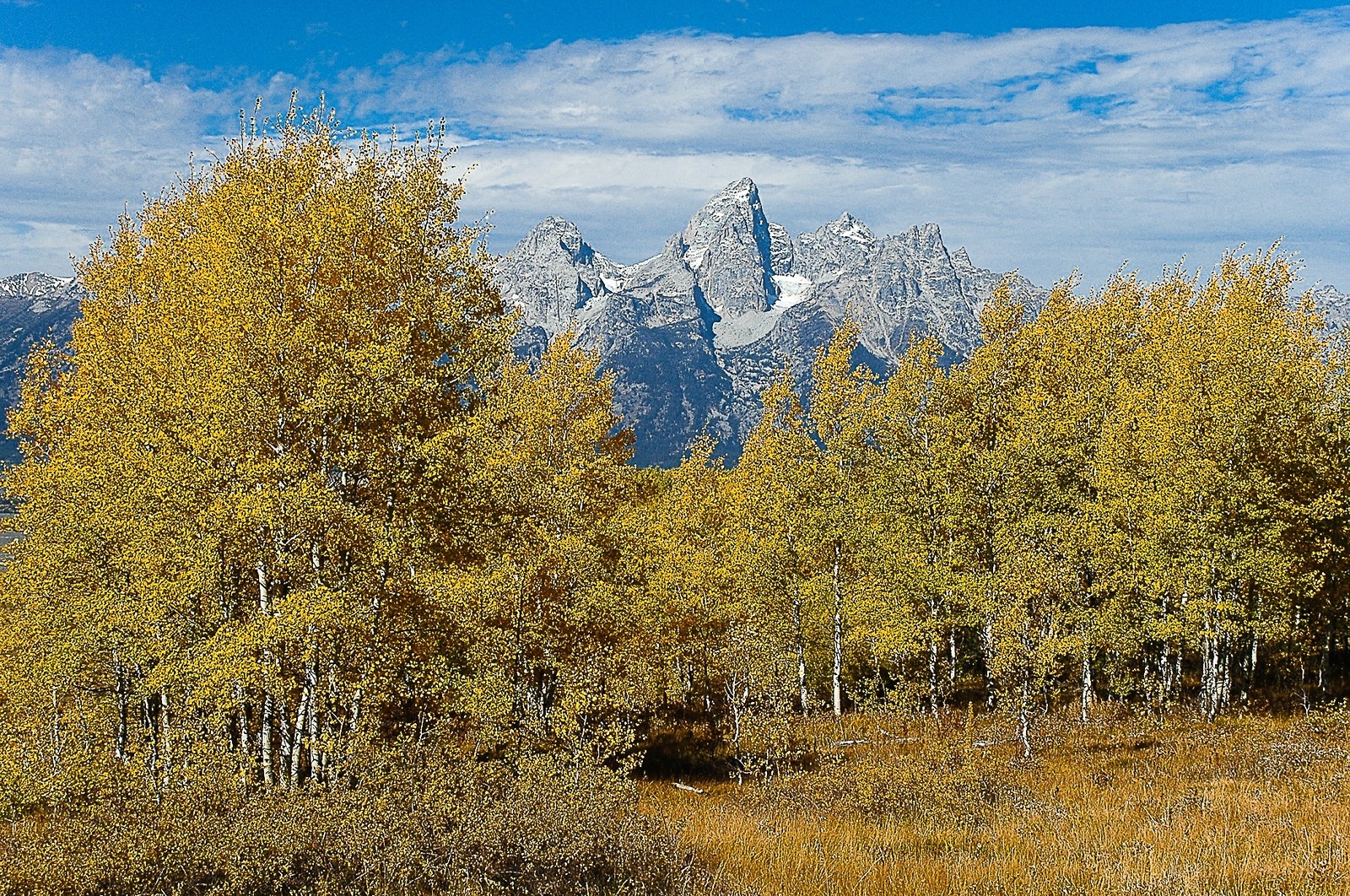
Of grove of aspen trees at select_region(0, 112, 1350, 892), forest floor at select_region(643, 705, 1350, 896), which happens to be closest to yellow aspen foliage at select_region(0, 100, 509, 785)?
grove of aspen trees at select_region(0, 112, 1350, 892)

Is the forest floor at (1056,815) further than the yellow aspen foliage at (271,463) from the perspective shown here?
No

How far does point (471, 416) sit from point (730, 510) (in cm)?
1945

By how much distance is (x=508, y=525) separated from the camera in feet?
66.6

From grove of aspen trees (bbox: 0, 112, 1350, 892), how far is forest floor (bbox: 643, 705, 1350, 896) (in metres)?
2.38

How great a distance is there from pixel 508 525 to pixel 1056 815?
521 inches

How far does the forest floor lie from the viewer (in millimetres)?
9727

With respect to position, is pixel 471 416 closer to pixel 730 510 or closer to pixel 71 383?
pixel 71 383

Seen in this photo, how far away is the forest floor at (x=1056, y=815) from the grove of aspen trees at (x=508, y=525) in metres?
2.38

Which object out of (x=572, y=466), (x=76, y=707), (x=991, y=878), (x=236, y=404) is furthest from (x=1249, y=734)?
(x=76, y=707)

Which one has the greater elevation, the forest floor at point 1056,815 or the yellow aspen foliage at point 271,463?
the yellow aspen foliage at point 271,463

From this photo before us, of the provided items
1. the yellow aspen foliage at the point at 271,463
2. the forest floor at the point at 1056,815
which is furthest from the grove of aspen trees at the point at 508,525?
the forest floor at the point at 1056,815

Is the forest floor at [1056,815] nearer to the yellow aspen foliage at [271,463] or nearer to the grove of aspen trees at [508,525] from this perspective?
the grove of aspen trees at [508,525]

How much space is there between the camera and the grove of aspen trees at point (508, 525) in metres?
15.5

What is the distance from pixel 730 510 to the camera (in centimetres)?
3531
